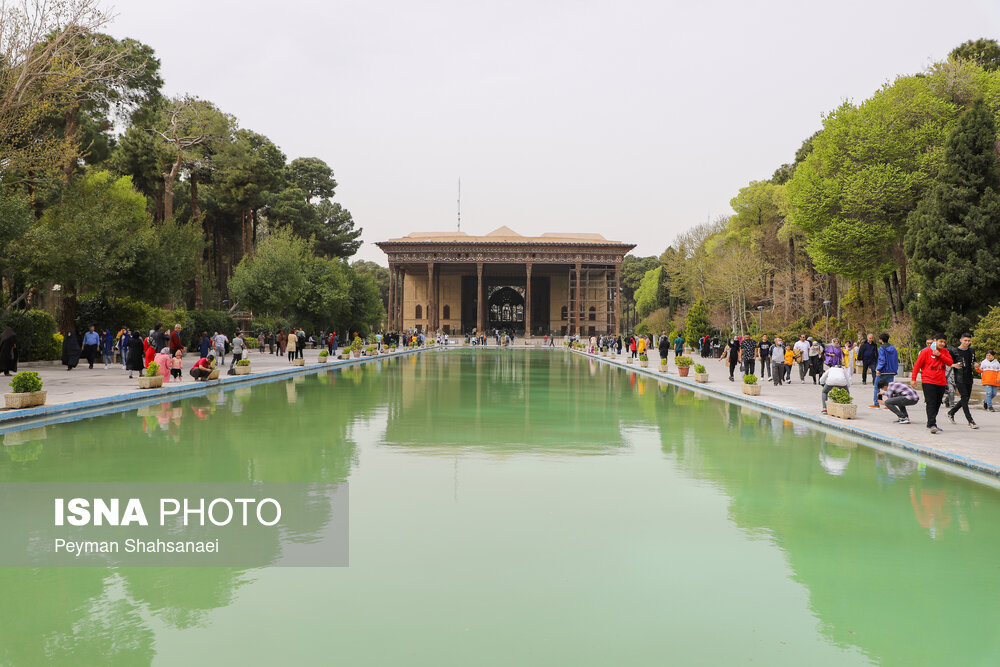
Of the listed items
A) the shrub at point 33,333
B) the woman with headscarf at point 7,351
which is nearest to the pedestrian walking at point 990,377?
the woman with headscarf at point 7,351

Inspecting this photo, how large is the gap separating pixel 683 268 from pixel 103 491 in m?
53.4

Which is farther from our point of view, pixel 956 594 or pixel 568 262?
pixel 568 262

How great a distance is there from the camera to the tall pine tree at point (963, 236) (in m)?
19.9

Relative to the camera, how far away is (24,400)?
13.0 meters

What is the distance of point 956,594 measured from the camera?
4586mm

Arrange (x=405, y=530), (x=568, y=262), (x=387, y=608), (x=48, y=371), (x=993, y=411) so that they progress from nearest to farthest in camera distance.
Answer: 1. (x=387, y=608)
2. (x=405, y=530)
3. (x=993, y=411)
4. (x=48, y=371)
5. (x=568, y=262)

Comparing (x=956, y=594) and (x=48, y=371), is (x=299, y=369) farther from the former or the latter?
(x=956, y=594)

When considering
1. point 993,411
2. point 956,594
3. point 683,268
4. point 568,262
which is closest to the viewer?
point 956,594

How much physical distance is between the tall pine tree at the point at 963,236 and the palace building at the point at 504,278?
51737mm

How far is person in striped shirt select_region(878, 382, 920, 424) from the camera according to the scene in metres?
12.2

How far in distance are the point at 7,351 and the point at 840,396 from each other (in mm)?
20495

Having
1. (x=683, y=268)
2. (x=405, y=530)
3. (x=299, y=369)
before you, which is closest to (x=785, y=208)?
(x=683, y=268)

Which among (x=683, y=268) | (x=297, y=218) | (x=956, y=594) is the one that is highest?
(x=297, y=218)

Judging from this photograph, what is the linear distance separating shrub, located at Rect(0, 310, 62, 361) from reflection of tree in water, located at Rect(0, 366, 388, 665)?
10491 millimetres
